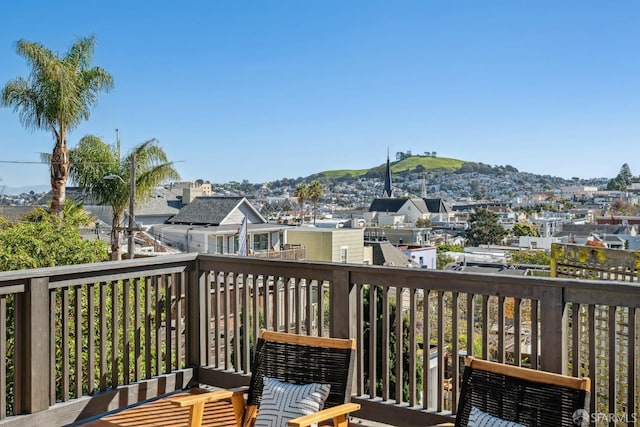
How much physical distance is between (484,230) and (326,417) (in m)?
53.5

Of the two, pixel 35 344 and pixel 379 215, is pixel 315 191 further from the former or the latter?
pixel 35 344

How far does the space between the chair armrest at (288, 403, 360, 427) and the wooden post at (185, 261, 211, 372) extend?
5.86 ft

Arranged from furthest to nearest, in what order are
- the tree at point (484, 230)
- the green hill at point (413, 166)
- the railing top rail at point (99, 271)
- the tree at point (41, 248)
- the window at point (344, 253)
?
1. the green hill at point (413, 166)
2. the tree at point (484, 230)
3. the window at point (344, 253)
4. the tree at point (41, 248)
5. the railing top rail at point (99, 271)

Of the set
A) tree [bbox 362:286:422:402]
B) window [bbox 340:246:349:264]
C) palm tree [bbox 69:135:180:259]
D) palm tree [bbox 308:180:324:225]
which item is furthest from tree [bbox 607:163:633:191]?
tree [bbox 362:286:422:402]

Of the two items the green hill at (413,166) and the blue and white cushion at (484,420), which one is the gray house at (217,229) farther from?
the green hill at (413,166)

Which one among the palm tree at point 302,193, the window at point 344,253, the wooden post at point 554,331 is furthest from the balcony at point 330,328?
the palm tree at point 302,193

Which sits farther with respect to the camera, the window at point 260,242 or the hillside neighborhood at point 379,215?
the window at point 260,242

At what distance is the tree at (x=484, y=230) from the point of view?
174 ft

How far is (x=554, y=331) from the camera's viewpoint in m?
2.92

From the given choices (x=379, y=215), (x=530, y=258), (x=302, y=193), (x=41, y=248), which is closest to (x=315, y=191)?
(x=302, y=193)

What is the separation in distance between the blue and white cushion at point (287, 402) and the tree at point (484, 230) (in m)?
52.5

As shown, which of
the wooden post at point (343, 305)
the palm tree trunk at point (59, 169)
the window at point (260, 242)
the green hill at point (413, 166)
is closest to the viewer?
the wooden post at point (343, 305)

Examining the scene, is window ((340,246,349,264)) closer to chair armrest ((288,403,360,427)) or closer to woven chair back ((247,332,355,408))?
woven chair back ((247,332,355,408))

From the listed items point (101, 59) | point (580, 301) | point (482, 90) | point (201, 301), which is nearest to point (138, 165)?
point (101, 59)
